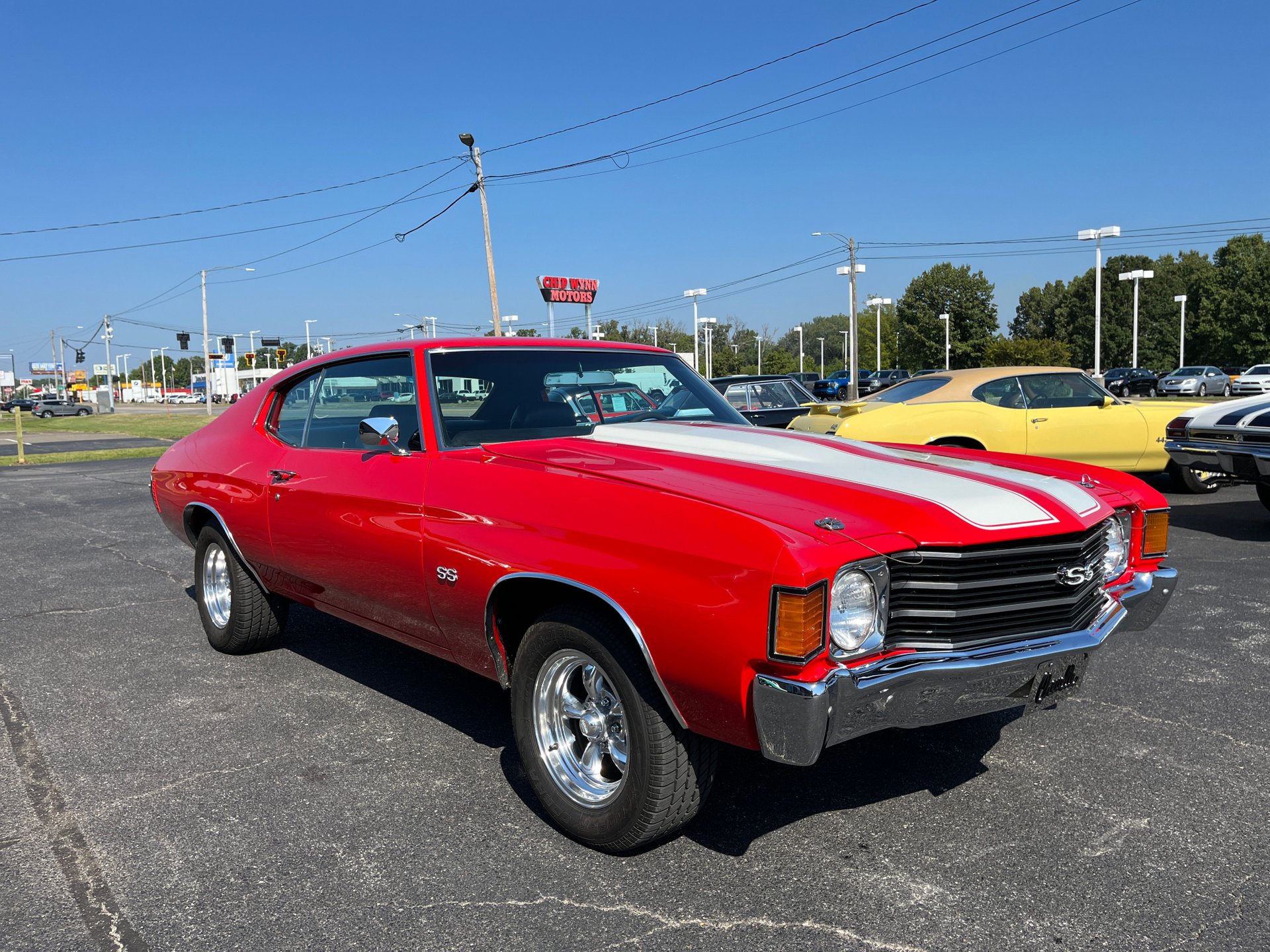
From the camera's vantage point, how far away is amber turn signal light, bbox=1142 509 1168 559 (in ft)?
11.5

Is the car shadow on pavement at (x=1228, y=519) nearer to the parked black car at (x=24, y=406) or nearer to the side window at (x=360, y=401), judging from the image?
the side window at (x=360, y=401)

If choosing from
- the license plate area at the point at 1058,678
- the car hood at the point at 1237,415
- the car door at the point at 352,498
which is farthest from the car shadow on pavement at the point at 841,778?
the car hood at the point at 1237,415

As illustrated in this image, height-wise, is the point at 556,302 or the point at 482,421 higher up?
the point at 556,302

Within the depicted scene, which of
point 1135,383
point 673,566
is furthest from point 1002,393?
point 1135,383

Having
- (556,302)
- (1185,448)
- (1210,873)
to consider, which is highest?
(556,302)

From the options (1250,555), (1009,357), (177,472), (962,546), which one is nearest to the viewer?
(962,546)

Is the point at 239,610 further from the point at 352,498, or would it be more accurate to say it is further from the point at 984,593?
the point at 984,593

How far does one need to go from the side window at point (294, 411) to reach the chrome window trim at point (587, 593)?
1784 mm

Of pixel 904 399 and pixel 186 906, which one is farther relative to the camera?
pixel 904 399

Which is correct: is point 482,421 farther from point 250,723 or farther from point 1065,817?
point 1065,817

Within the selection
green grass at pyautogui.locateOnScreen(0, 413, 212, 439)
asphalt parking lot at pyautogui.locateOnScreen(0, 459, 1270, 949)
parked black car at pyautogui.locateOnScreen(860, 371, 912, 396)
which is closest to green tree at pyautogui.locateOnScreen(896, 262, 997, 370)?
parked black car at pyautogui.locateOnScreen(860, 371, 912, 396)

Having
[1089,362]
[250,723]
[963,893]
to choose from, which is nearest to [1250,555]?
[963,893]

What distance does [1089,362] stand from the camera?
82.1 metres

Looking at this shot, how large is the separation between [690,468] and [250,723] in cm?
233
